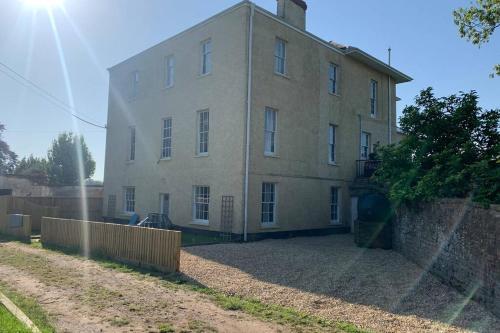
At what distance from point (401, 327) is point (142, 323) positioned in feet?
14.2

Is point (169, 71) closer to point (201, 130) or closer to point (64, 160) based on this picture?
point (201, 130)

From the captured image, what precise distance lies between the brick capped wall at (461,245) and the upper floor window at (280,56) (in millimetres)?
9290

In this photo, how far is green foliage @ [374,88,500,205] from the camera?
33.2 feet

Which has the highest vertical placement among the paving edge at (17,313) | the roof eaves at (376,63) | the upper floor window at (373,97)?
the roof eaves at (376,63)

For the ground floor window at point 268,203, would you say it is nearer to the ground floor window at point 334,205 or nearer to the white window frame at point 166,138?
the ground floor window at point 334,205

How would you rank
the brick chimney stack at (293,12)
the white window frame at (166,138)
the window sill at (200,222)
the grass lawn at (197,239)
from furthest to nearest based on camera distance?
the white window frame at (166,138)
the brick chimney stack at (293,12)
the window sill at (200,222)
the grass lawn at (197,239)

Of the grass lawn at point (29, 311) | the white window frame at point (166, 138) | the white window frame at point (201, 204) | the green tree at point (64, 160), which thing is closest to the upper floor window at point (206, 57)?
the white window frame at point (166, 138)

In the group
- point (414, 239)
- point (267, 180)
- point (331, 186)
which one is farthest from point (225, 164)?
point (414, 239)

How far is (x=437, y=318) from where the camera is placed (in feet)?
23.8

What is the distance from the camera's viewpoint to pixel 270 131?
1833cm

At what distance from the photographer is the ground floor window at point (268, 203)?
1789 centimetres

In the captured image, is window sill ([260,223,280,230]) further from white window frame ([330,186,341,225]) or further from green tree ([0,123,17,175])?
green tree ([0,123,17,175])

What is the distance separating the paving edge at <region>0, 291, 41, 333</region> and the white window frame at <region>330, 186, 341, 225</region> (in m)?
16.4

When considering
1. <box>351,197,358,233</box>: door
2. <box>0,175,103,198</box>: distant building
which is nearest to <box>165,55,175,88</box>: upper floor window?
<box>351,197,358,233</box>: door
